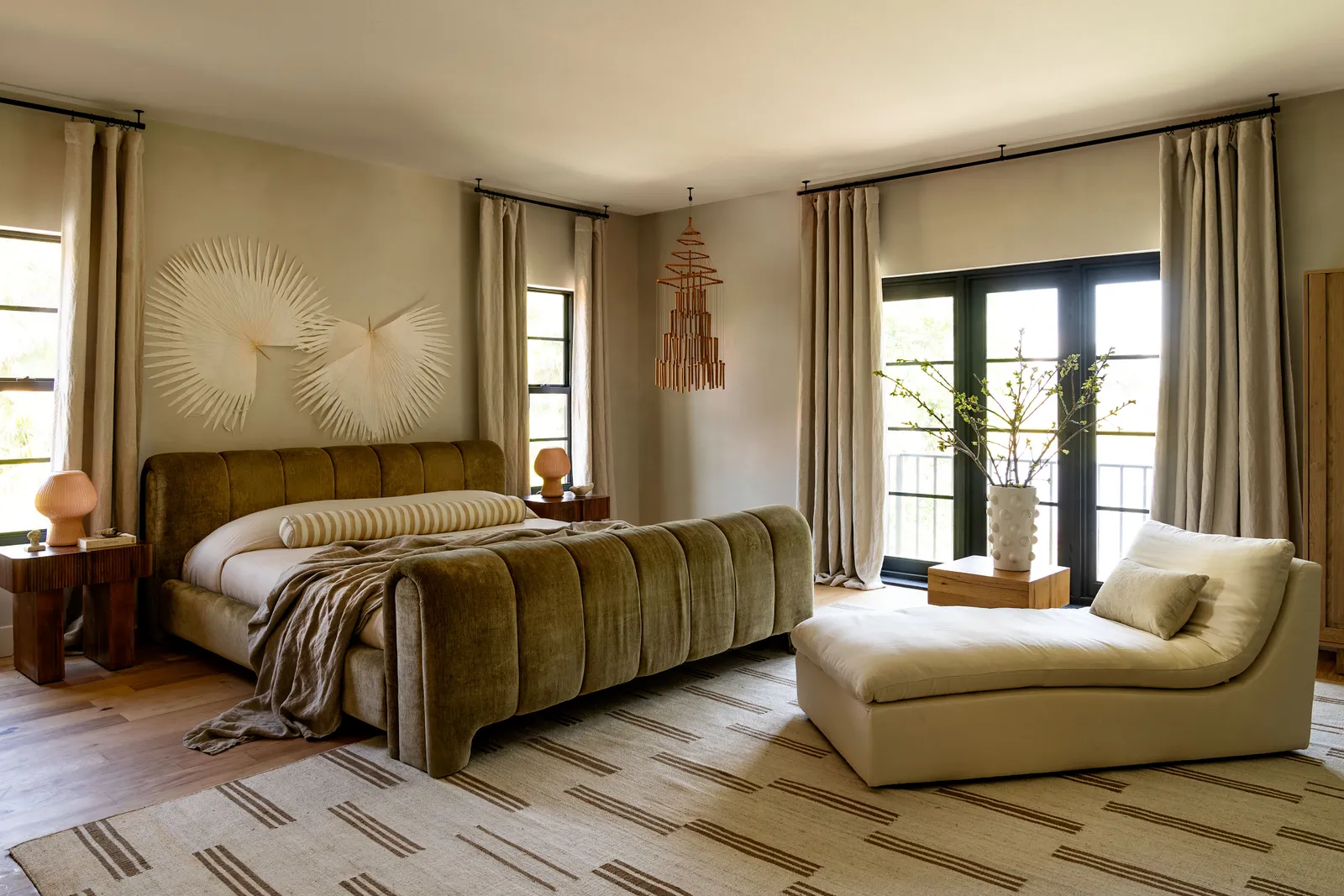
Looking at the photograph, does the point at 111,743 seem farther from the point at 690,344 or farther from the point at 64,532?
the point at 690,344

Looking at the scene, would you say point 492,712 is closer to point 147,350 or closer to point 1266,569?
point 1266,569

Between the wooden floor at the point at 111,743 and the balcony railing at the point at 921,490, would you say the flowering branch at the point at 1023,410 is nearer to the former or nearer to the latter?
the balcony railing at the point at 921,490

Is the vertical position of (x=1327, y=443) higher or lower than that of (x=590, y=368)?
lower

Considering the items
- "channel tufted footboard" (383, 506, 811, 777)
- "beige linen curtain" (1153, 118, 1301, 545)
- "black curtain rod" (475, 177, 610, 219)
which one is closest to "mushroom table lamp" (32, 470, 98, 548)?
"channel tufted footboard" (383, 506, 811, 777)

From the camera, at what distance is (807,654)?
3.10 metres

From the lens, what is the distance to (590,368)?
6266 mm

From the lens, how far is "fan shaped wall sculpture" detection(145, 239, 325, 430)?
439 cm

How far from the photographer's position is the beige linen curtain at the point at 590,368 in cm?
623

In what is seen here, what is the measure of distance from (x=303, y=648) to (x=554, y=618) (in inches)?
37.6

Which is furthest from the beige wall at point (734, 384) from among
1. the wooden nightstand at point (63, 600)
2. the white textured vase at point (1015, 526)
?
the wooden nightstand at point (63, 600)

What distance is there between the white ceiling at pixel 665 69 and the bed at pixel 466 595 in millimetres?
1731

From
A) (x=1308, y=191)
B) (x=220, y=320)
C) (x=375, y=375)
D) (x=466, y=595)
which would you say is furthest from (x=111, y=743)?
(x=1308, y=191)

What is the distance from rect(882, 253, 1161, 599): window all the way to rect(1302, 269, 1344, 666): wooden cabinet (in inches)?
33.2

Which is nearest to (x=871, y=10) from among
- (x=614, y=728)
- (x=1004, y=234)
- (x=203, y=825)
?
(x=1004, y=234)
